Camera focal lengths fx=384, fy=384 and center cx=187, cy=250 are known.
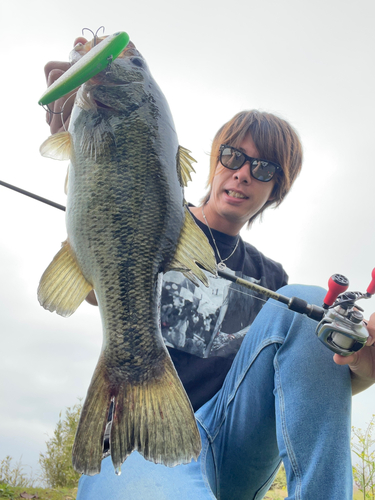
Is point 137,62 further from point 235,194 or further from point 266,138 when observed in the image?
point 266,138

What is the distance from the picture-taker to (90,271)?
1.31 m

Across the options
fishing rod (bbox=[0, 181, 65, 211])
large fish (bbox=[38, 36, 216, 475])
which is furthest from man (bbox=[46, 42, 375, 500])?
large fish (bbox=[38, 36, 216, 475])

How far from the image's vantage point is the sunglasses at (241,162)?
2.88 m

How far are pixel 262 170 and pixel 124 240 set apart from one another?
188cm

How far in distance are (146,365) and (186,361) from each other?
3.62ft

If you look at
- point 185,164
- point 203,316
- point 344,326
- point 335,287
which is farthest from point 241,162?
point 344,326

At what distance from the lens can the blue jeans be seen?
1.50 m

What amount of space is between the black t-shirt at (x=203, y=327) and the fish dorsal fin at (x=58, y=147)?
4.01 ft

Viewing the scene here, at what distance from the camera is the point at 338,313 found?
1.65 meters

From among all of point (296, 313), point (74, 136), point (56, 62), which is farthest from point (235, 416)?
point (56, 62)

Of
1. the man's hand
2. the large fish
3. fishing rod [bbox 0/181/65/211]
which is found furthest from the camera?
fishing rod [bbox 0/181/65/211]

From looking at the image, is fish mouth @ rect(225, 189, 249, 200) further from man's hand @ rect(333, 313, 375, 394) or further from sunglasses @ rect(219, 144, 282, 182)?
man's hand @ rect(333, 313, 375, 394)

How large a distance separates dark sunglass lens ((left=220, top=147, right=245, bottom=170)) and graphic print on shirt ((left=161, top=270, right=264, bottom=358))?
0.90 meters

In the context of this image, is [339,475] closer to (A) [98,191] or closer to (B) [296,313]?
(B) [296,313]
